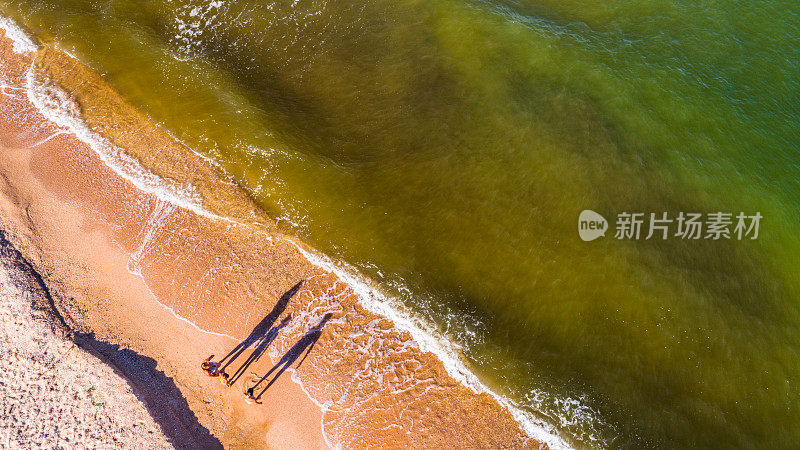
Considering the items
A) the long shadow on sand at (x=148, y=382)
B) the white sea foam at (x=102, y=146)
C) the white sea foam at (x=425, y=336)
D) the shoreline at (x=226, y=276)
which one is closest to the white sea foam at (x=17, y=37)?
the white sea foam at (x=102, y=146)

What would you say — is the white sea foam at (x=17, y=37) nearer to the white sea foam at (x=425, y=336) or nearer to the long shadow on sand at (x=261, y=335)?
the white sea foam at (x=425, y=336)

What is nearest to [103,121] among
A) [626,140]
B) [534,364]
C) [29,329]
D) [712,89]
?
[29,329]

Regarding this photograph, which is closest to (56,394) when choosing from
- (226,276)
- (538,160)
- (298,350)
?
(226,276)

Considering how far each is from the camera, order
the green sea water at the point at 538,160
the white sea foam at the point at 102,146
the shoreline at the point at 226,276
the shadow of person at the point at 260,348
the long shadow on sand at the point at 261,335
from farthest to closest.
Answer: the white sea foam at the point at 102,146
the green sea water at the point at 538,160
the long shadow on sand at the point at 261,335
the shadow of person at the point at 260,348
the shoreline at the point at 226,276

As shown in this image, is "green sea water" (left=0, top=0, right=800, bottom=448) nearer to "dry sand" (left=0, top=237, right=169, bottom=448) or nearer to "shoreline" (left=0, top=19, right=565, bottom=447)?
"shoreline" (left=0, top=19, right=565, bottom=447)

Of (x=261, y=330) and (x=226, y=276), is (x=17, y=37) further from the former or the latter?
(x=261, y=330)

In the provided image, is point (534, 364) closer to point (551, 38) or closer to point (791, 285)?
point (791, 285)
